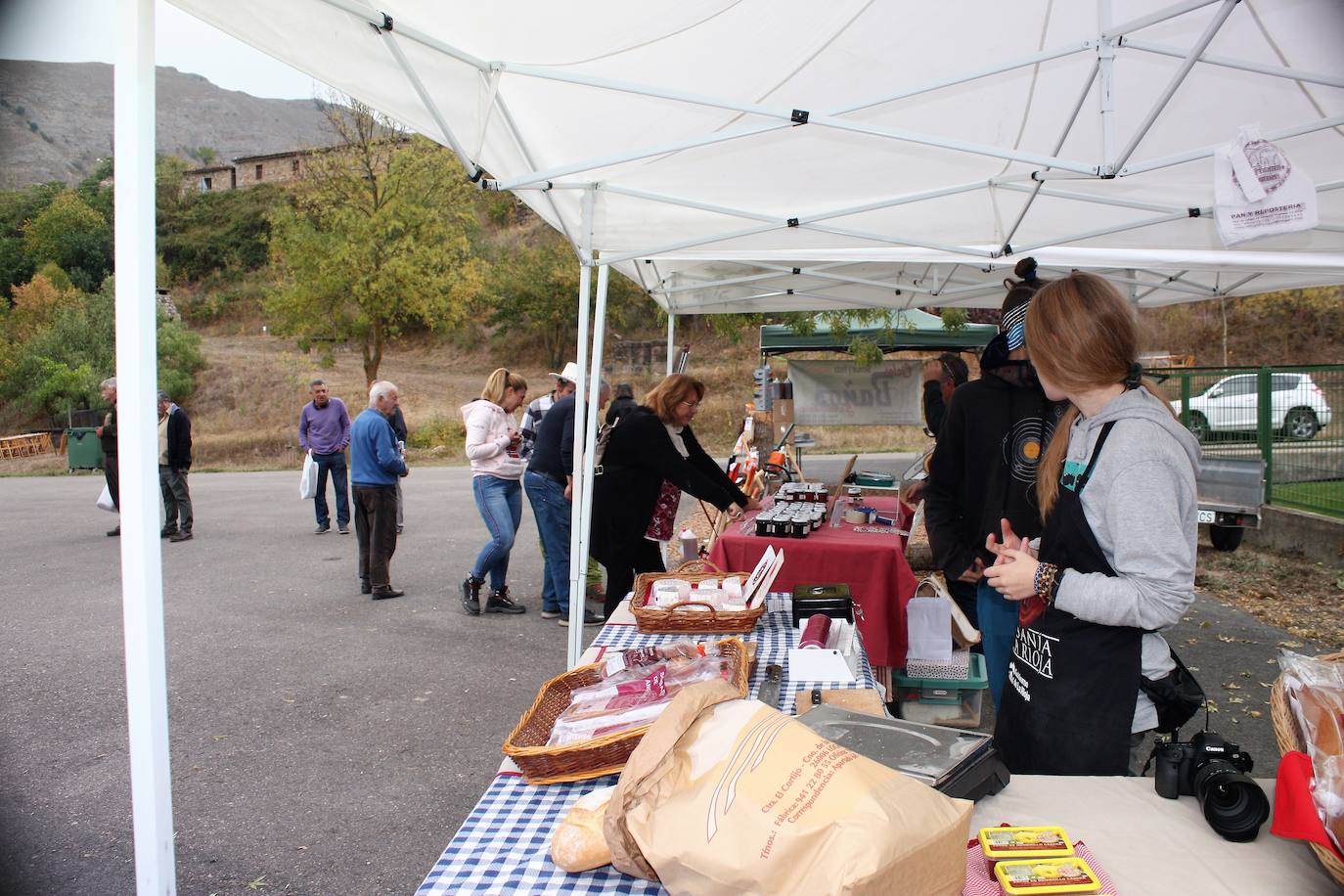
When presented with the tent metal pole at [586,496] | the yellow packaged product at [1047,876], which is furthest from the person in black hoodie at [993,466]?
the tent metal pole at [586,496]

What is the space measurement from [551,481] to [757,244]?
2.23 m

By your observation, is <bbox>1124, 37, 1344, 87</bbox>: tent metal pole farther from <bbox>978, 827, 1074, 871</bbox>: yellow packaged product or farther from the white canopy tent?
<bbox>978, 827, 1074, 871</bbox>: yellow packaged product

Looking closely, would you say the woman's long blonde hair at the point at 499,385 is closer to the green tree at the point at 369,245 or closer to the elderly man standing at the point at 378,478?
the elderly man standing at the point at 378,478

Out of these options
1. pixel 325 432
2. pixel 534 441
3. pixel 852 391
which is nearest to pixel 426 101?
pixel 534 441

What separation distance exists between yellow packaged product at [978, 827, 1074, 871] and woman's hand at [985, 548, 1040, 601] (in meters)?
0.63

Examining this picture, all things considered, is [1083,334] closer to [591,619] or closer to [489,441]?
[591,619]

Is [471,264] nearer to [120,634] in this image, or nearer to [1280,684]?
A: [120,634]

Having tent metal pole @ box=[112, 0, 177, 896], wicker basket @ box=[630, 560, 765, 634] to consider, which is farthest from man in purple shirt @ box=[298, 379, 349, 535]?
tent metal pole @ box=[112, 0, 177, 896]

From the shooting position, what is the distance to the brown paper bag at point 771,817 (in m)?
1.08

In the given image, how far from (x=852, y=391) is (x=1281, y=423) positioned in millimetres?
4815

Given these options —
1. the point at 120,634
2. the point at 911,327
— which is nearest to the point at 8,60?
the point at 120,634

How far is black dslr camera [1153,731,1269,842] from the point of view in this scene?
4.57ft

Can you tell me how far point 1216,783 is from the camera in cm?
145

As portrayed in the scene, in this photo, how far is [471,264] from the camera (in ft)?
96.9
